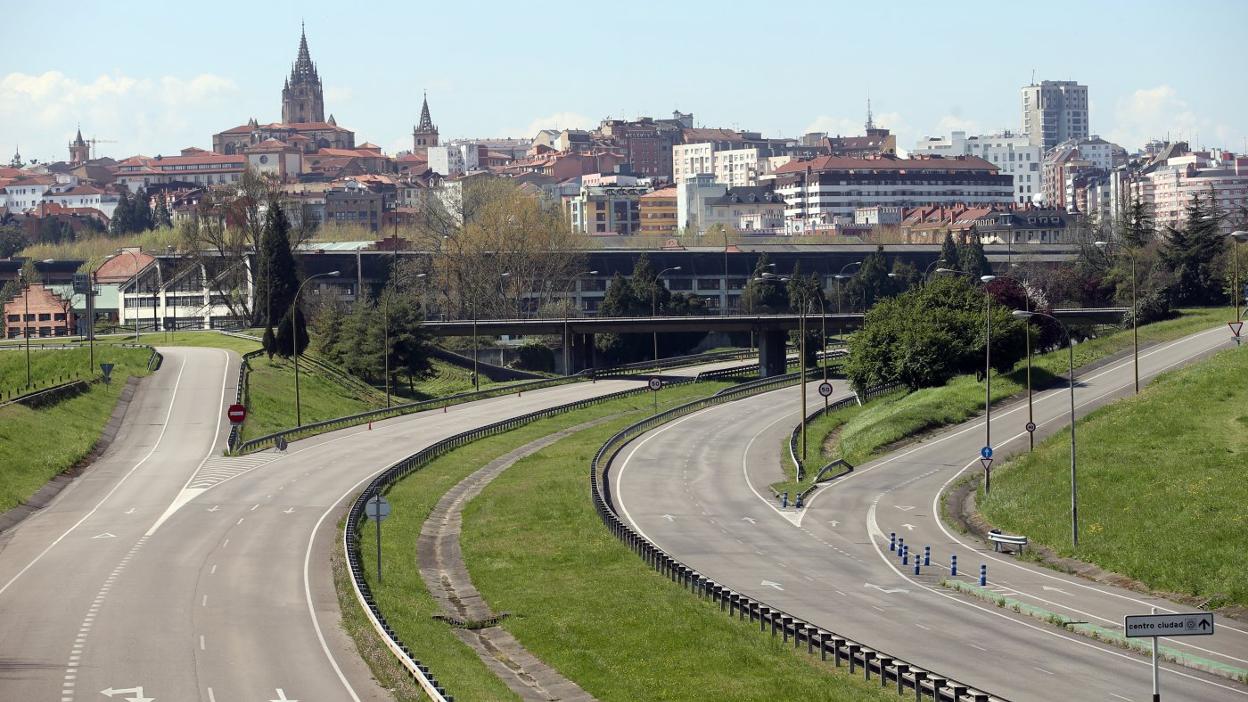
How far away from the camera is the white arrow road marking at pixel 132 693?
31625 millimetres

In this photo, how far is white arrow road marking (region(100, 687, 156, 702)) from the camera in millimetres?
31625

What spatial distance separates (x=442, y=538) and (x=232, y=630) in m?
18.8

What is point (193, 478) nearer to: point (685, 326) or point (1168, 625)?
point (1168, 625)

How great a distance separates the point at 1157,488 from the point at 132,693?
39230mm

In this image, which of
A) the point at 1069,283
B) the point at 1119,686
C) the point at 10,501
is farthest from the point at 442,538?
the point at 1069,283

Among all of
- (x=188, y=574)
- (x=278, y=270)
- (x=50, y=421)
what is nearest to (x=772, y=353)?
(x=278, y=270)

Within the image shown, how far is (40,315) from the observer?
16538 cm

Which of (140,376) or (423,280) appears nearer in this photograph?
(140,376)

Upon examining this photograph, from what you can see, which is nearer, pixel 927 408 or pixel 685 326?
pixel 927 408

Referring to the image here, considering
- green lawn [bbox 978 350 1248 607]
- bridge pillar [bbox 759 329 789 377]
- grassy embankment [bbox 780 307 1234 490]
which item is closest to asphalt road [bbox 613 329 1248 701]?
grassy embankment [bbox 780 307 1234 490]

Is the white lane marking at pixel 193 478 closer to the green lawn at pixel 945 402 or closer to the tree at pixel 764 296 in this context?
the green lawn at pixel 945 402

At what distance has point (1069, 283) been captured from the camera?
12912 centimetres

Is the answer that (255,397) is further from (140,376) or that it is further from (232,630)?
(232,630)

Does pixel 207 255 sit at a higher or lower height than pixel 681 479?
higher
